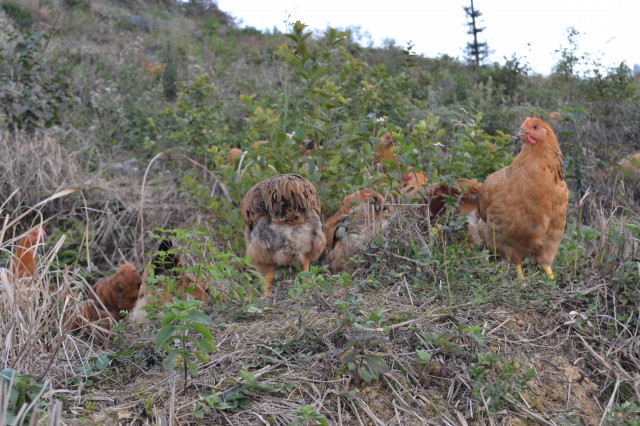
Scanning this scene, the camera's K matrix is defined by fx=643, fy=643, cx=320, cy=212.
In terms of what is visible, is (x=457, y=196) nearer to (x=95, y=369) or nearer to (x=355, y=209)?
(x=355, y=209)

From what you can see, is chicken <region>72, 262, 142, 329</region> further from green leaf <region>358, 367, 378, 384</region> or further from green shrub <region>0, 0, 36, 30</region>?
green shrub <region>0, 0, 36, 30</region>

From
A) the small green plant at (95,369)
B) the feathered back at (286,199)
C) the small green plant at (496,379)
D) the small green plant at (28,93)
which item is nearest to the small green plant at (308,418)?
the small green plant at (496,379)

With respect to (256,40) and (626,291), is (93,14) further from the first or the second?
(626,291)

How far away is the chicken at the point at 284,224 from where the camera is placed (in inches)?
201

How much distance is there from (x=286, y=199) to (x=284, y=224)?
0.26m

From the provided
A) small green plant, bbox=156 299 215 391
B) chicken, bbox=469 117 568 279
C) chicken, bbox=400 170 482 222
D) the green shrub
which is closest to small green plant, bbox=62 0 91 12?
the green shrub

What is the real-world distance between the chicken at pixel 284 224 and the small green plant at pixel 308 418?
2444mm

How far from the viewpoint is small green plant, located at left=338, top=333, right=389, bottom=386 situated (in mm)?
2904

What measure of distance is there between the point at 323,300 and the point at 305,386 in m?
0.75

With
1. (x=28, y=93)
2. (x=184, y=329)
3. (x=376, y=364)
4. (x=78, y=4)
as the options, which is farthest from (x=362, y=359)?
(x=78, y=4)

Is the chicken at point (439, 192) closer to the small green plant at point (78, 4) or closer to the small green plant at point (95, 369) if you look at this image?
the small green plant at point (95, 369)

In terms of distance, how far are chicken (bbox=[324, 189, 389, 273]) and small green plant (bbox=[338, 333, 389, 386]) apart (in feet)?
5.40

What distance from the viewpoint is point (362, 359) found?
2947 millimetres

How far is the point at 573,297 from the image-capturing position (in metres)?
3.79
